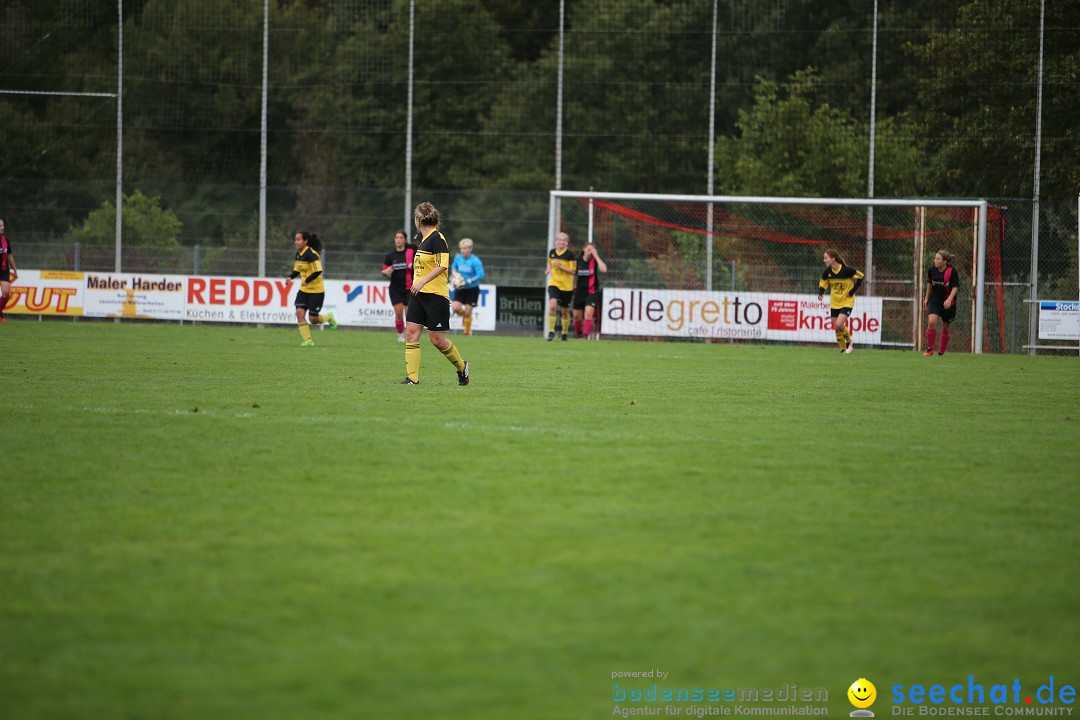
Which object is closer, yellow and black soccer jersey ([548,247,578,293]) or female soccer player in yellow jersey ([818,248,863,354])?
female soccer player in yellow jersey ([818,248,863,354])

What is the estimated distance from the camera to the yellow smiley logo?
3.83 meters

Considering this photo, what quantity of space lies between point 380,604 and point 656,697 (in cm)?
125

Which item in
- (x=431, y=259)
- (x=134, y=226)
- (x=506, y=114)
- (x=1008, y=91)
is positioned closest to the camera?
(x=431, y=259)

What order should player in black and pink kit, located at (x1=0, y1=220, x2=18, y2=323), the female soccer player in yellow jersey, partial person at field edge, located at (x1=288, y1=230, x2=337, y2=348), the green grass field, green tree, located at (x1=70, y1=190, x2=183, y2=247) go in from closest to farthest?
1. the green grass field
2. partial person at field edge, located at (x1=288, y1=230, x2=337, y2=348)
3. the female soccer player in yellow jersey
4. player in black and pink kit, located at (x1=0, y1=220, x2=18, y2=323)
5. green tree, located at (x1=70, y1=190, x2=183, y2=247)

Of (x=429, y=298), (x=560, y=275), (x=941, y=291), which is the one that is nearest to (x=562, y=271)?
(x=560, y=275)

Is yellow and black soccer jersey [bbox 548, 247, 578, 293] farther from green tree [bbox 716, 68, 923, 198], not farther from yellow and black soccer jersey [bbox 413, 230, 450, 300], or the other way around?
green tree [bbox 716, 68, 923, 198]

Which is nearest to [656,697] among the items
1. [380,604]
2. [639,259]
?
[380,604]

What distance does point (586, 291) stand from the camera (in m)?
25.7

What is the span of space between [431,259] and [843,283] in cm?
1205

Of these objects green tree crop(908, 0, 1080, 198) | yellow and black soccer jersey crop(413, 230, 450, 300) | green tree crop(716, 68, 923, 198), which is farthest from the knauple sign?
yellow and black soccer jersey crop(413, 230, 450, 300)

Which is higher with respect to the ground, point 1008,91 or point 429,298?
point 1008,91

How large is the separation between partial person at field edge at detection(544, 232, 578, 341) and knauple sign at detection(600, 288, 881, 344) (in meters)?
2.44

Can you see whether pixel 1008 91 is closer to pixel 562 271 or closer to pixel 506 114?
pixel 562 271

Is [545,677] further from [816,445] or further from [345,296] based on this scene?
[345,296]
